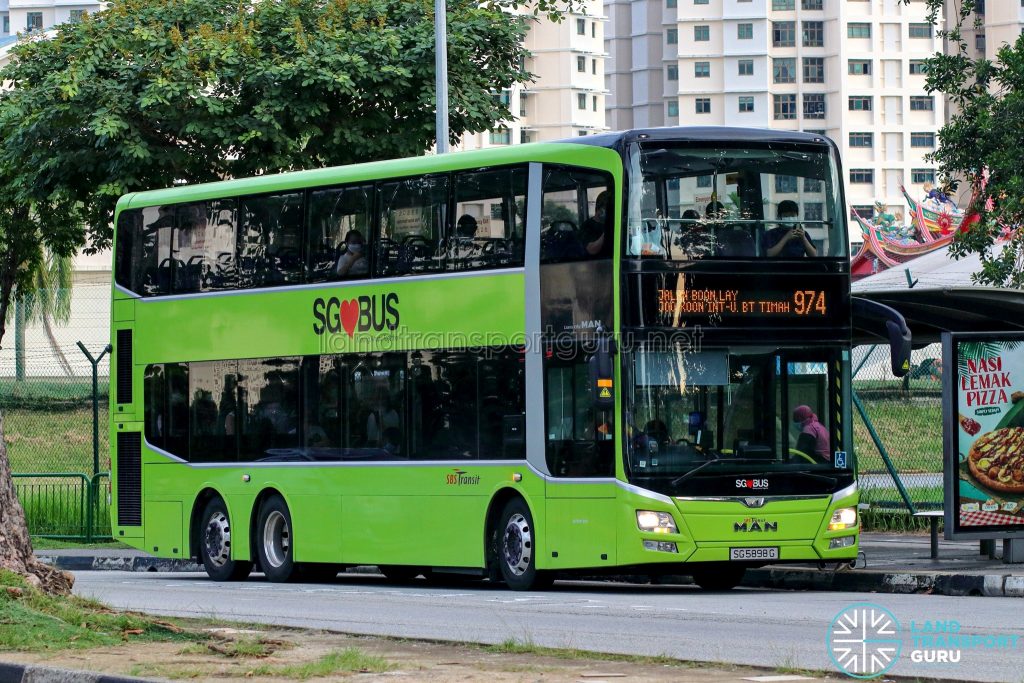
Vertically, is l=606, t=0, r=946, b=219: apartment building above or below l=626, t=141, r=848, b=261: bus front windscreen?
above

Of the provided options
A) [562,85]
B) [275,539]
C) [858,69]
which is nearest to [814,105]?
[858,69]

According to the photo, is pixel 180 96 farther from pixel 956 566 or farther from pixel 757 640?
pixel 757 640

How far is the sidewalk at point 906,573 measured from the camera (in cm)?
1647

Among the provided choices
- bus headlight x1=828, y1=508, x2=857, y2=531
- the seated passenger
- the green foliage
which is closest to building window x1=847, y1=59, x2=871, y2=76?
the green foliage

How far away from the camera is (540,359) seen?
1752cm

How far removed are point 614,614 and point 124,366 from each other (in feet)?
32.8

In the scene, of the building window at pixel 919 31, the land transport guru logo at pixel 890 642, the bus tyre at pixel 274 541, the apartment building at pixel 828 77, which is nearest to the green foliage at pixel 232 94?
the bus tyre at pixel 274 541

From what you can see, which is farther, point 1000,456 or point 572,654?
point 1000,456

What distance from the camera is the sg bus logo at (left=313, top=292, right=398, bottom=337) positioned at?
63.0 feet

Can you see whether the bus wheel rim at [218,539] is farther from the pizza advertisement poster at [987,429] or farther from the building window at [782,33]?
the building window at [782,33]

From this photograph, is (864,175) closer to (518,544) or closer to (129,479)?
(129,479)

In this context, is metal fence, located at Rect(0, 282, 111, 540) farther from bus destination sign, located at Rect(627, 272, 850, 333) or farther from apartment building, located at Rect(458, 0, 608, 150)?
apartment building, located at Rect(458, 0, 608, 150)

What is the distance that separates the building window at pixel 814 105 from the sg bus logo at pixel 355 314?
11771 cm

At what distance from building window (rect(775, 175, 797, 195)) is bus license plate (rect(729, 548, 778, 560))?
348cm
